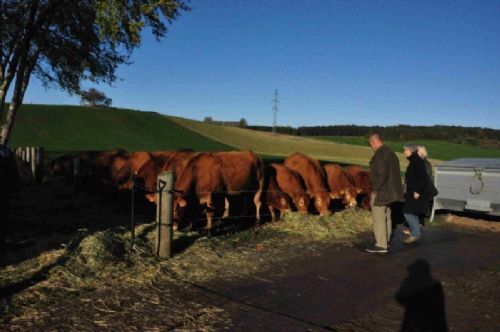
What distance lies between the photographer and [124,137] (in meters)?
43.8

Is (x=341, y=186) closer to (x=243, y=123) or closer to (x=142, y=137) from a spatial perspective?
(x=142, y=137)

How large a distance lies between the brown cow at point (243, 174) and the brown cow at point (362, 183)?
117 inches

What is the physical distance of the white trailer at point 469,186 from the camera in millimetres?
10094

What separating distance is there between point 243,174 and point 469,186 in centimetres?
521

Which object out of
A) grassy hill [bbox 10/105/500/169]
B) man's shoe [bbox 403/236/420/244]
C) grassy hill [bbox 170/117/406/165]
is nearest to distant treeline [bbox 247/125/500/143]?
grassy hill [bbox 10/105/500/169]

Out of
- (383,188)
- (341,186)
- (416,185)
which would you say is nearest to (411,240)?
(416,185)

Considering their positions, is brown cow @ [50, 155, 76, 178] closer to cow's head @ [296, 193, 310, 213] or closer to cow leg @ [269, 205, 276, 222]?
cow leg @ [269, 205, 276, 222]

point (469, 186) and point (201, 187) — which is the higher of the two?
point (469, 186)

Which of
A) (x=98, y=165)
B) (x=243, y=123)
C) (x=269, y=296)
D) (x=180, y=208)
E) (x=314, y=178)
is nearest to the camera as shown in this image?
(x=269, y=296)

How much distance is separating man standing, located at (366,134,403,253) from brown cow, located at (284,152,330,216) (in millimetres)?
3055

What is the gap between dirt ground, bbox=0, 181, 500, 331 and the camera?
169 inches

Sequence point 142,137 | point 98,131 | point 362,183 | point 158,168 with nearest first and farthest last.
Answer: point 158,168 → point 362,183 → point 98,131 → point 142,137

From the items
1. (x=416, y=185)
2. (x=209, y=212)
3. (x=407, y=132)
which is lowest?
(x=209, y=212)

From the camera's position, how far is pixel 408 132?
7294 centimetres
